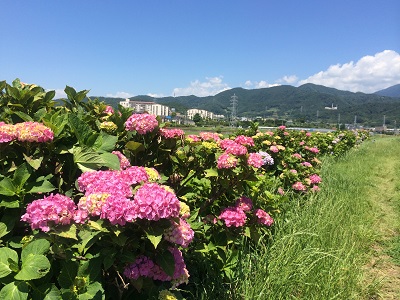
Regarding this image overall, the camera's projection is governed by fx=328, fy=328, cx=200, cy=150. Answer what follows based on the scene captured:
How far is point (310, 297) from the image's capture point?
2521mm

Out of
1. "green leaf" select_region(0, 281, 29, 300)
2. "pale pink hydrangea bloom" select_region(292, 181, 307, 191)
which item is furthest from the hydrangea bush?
"pale pink hydrangea bloom" select_region(292, 181, 307, 191)

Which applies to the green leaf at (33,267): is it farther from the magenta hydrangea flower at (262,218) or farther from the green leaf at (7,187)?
the magenta hydrangea flower at (262,218)

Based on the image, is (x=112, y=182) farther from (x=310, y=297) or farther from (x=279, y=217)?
(x=279, y=217)

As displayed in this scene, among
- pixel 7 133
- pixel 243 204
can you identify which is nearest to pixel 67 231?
pixel 7 133

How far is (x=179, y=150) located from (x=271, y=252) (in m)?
1.25

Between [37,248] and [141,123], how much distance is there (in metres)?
1.00

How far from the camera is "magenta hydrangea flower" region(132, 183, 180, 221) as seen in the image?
119 centimetres

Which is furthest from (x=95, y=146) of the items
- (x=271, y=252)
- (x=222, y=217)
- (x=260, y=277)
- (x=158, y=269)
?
(x=271, y=252)

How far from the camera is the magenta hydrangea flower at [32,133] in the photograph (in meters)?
1.47

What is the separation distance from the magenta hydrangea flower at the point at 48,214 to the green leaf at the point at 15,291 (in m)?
0.20

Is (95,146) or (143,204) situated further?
(95,146)

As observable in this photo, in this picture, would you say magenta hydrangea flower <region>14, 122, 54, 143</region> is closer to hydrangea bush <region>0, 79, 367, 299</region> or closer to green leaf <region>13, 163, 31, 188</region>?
hydrangea bush <region>0, 79, 367, 299</region>

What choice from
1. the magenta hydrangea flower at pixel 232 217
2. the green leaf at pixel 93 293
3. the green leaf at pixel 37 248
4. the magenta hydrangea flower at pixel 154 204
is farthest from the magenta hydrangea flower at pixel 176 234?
the magenta hydrangea flower at pixel 232 217

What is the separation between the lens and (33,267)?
1.15 m
